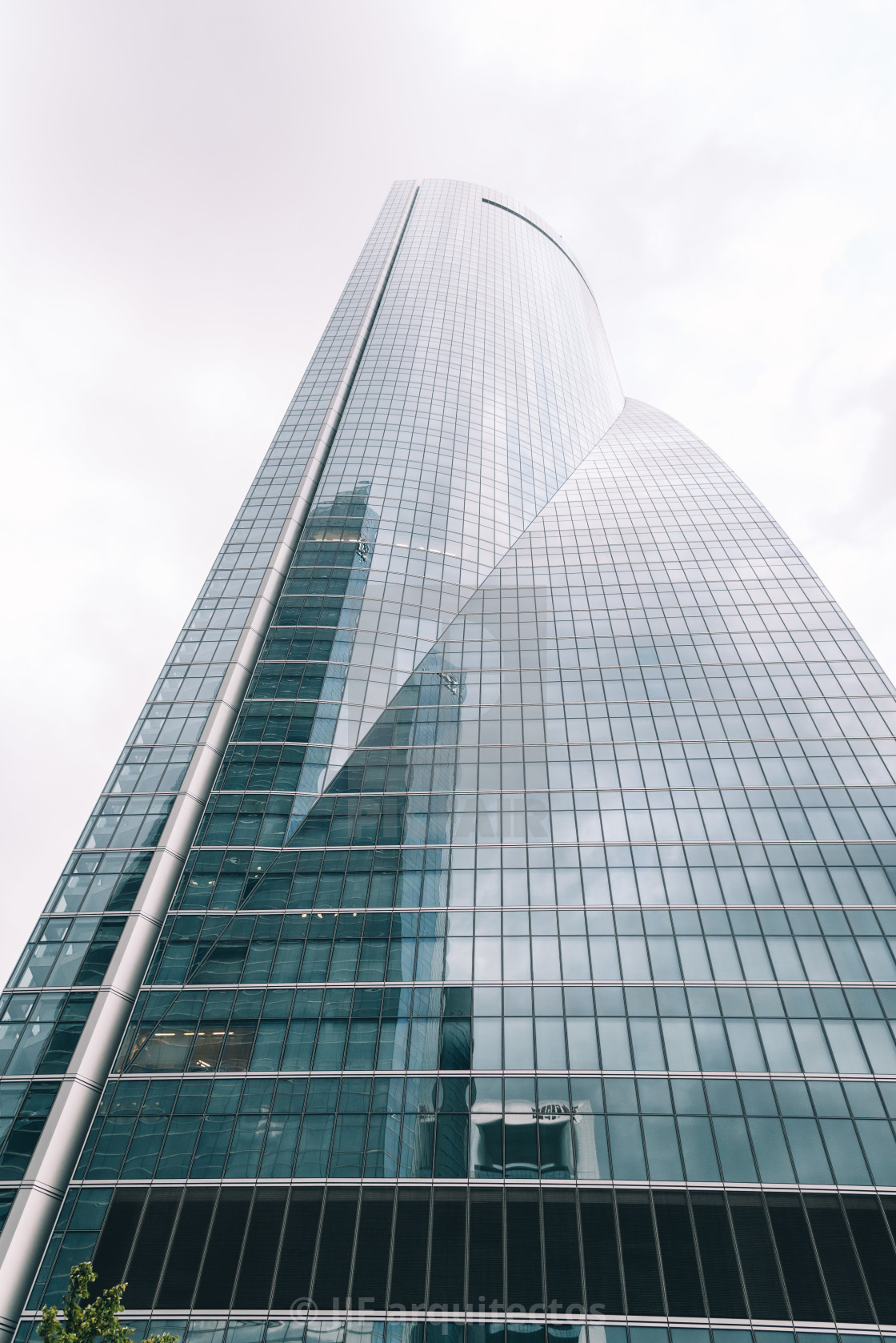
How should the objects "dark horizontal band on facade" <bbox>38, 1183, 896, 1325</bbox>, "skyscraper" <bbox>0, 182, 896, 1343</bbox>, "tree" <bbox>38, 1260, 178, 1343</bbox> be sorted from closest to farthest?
1. "tree" <bbox>38, 1260, 178, 1343</bbox>
2. "dark horizontal band on facade" <bbox>38, 1183, 896, 1325</bbox>
3. "skyscraper" <bbox>0, 182, 896, 1343</bbox>

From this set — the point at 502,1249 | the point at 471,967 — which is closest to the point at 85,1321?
the point at 502,1249

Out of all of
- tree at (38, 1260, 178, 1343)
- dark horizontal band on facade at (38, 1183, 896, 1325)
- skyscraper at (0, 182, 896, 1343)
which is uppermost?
skyscraper at (0, 182, 896, 1343)

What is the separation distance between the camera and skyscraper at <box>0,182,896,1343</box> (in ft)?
111

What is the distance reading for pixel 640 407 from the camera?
138500 mm

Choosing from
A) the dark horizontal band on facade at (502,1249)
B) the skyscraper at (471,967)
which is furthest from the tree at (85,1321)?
the skyscraper at (471,967)

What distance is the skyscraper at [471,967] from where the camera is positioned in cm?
3375

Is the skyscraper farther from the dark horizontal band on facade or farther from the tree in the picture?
the tree

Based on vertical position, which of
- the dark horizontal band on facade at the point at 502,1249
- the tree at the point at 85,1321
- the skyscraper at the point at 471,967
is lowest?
the tree at the point at 85,1321

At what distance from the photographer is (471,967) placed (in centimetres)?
4450

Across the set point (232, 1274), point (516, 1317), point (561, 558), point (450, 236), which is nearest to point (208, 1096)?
point (232, 1274)

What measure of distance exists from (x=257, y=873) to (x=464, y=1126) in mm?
19232

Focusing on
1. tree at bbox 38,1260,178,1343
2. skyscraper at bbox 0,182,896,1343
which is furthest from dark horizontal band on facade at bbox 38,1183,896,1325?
tree at bbox 38,1260,178,1343

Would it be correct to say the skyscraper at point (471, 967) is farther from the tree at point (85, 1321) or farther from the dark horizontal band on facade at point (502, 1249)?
the tree at point (85, 1321)

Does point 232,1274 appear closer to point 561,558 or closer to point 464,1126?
point 464,1126
